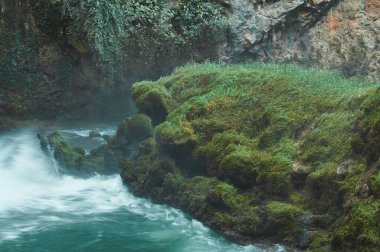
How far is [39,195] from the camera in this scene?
1047 centimetres

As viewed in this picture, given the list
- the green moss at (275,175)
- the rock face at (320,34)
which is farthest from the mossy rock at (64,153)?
the rock face at (320,34)

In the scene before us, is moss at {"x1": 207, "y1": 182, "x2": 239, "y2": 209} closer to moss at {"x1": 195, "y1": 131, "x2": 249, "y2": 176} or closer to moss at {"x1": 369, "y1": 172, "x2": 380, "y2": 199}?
moss at {"x1": 195, "y1": 131, "x2": 249, "y2": 176}

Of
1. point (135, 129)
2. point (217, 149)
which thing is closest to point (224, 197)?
point (217, 149)

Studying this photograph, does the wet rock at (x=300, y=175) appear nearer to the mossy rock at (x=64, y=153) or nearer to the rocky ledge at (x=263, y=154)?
the rocky ledge at (x=263, y=154)

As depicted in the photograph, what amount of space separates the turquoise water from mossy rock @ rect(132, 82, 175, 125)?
177 cm

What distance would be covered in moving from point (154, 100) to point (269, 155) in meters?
3.92

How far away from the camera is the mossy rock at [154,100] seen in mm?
11367

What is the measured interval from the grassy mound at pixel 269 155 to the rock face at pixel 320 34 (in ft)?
18.2

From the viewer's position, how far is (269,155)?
854 cm

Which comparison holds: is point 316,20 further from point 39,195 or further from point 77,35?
point 39,195

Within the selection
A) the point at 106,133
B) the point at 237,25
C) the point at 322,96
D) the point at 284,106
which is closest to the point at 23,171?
the point at 106,133

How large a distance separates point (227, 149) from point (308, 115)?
1.67m

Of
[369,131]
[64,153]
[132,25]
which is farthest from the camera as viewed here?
[132,25]

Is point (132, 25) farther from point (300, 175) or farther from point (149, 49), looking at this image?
point (300, 175)
